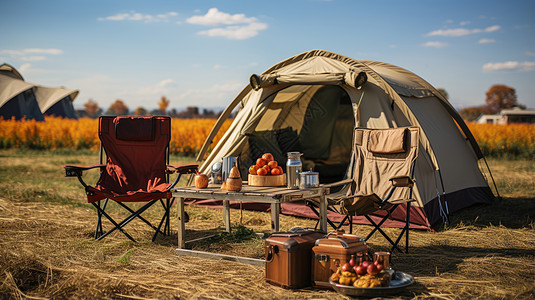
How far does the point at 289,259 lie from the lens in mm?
3137

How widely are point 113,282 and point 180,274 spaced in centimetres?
46

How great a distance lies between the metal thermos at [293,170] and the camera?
3891mm

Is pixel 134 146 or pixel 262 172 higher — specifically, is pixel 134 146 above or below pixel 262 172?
above

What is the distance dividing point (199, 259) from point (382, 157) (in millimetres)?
1918

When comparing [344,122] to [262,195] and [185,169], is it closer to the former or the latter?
[185,169]

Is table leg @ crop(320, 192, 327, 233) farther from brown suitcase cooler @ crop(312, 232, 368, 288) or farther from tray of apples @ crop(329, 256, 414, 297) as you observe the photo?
tray of apples @ crop(329, 256, 414, 297)

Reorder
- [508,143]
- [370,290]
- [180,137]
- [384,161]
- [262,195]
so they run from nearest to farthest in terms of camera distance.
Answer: [370,290] → [262,195] → [384,161] → [508,143] → [180,137]

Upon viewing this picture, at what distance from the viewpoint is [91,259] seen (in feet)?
12.8

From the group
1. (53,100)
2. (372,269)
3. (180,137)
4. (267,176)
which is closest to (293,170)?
(267,176)

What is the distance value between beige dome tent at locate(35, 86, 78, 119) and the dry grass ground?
19.1 m

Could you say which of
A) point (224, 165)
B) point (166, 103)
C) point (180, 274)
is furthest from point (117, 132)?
point (166, 103)

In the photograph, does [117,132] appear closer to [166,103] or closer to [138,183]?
[138,183]

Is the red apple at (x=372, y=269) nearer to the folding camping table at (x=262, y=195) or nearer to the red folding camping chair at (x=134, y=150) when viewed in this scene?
the folding camping table at (x=262, y=195)

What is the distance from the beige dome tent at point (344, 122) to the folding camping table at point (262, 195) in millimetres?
1356
